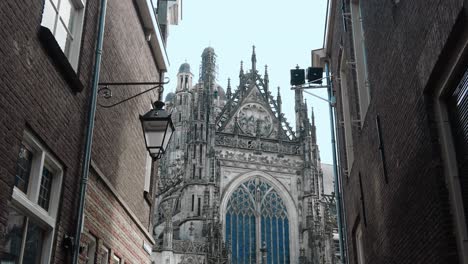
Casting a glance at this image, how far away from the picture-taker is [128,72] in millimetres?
10758

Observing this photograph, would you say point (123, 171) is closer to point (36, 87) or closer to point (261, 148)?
point (36, 87)

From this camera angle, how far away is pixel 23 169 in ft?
19.5

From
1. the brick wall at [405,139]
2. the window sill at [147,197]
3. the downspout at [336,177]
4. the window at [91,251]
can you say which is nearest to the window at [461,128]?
the brick wall at [405,139]

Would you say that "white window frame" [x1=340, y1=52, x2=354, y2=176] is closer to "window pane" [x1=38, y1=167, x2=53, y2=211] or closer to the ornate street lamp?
the ornate street lamp

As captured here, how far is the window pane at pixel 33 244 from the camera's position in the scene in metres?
6.09

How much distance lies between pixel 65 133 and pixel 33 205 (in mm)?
1377

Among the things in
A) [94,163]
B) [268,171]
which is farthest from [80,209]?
[268,171]

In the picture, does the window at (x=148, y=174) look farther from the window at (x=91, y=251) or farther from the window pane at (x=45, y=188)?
the window pane at (x=45, y=188)

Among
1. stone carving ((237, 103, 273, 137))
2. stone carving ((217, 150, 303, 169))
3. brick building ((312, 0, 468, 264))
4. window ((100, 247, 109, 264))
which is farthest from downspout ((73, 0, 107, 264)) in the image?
stone carving ((237, 103, 273, 137))

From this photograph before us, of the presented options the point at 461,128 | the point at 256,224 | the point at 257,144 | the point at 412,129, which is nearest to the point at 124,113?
Answer: the point at 412,129

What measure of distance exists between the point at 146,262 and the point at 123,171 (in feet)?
11.1

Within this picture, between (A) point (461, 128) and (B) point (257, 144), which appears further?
(B) point (257, 144)

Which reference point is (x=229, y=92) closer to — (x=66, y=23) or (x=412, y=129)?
(x=66, y=23)

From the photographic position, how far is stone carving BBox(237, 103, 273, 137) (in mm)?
44469
